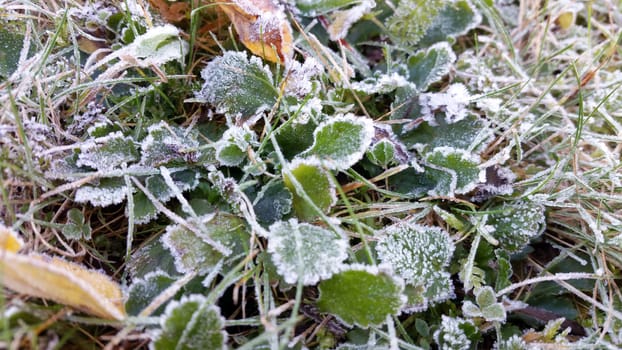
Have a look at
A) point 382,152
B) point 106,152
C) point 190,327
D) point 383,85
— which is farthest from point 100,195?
point 383,85

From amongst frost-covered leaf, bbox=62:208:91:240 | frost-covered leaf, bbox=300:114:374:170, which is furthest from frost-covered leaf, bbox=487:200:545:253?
frost-covered leaf, bbox=62:208:91:240

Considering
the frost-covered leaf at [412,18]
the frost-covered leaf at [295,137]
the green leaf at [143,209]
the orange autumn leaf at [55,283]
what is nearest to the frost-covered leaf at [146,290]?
the orange autumn leaf at [55,283]

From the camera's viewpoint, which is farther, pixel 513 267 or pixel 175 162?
pixel 513 267

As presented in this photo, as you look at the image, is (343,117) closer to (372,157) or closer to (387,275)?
(372,157)

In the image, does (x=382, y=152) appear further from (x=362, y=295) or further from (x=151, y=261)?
(x=151, y=261)

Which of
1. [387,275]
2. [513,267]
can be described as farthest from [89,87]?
[513,267]

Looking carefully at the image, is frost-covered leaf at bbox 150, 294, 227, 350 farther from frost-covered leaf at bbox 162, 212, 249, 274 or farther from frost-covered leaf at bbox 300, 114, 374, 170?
frost-covered leaf at bbox 300, 114, 374, 170
